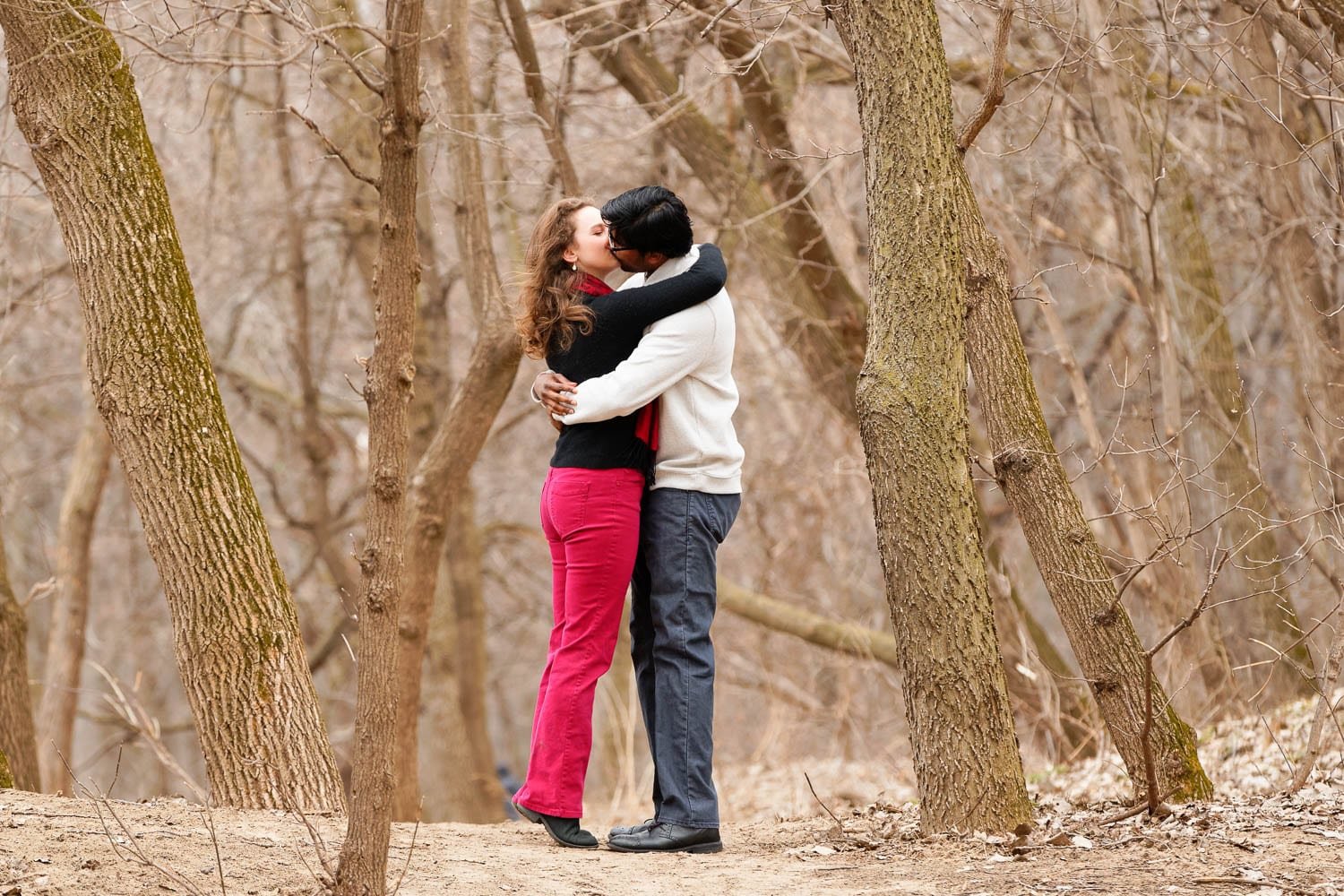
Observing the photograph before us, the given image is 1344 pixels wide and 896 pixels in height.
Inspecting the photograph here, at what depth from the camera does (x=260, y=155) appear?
34.7 ft

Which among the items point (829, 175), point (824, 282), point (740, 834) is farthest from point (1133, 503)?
point (740, 834)

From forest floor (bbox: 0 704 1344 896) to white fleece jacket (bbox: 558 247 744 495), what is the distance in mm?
1087

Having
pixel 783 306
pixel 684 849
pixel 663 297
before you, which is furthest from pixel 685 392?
pixel 783 306

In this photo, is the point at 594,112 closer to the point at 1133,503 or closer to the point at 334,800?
the point at 1133,503

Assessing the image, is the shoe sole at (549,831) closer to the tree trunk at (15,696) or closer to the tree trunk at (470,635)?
the tree trunk at (15,696)

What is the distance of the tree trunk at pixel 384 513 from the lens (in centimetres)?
254

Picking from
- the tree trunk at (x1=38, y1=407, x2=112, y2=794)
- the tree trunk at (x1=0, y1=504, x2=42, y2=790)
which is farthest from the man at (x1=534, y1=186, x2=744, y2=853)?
the tree trunk at (x1=38, y1=407, x2=112, y2=794)

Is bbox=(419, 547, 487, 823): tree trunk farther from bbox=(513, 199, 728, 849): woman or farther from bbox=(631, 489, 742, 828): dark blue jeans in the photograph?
bbox=(631, 489, 742, 828): dark blue jeans

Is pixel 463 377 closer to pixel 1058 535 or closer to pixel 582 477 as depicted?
pixel 582 477

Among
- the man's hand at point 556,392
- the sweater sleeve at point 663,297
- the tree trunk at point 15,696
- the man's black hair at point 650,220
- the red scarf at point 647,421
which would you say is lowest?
the tree trunk at point 15,696

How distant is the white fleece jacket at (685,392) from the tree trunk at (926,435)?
42cm

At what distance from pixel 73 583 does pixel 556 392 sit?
6.56 m

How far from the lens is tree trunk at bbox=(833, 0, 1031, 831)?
11.5 ft

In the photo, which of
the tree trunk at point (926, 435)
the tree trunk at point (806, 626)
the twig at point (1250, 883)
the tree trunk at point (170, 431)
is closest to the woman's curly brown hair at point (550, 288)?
the tree trunk at point (926, 435)
